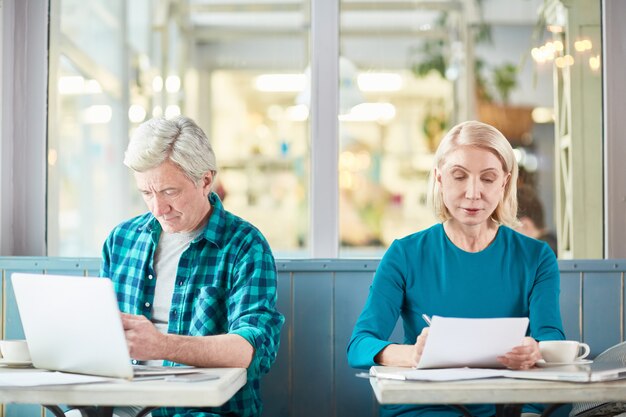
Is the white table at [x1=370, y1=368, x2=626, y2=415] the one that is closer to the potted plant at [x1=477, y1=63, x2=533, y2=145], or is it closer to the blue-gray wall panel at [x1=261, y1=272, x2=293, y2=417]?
the blue-gray wall panel at [x1=261, y1=272, x2=293, y2=417]

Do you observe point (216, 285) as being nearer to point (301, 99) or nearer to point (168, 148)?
point (168, 148)

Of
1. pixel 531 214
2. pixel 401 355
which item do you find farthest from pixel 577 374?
pixel 531 214

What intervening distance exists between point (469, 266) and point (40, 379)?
1.06 metres

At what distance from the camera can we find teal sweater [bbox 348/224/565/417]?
200 centimetres

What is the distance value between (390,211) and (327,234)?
1.04ft

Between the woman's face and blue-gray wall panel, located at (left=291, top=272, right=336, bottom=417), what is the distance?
2.12ft

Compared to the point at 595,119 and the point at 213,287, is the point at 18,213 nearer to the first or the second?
the point at 213,287

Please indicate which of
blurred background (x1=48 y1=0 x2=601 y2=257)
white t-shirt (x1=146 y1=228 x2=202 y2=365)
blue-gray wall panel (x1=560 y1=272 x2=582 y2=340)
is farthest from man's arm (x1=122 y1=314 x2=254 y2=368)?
blue-gray wall panel (x1=560 y1=272 x2=582 y2=340)

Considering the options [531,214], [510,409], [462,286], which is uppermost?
[531,214]

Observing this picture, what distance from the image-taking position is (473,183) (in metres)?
2.03

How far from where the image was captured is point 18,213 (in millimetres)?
2768

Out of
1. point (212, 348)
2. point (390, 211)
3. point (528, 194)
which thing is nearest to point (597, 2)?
point (528, 194)

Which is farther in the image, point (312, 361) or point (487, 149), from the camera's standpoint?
point (312, 361)

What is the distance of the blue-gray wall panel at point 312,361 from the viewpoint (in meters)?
2.51
